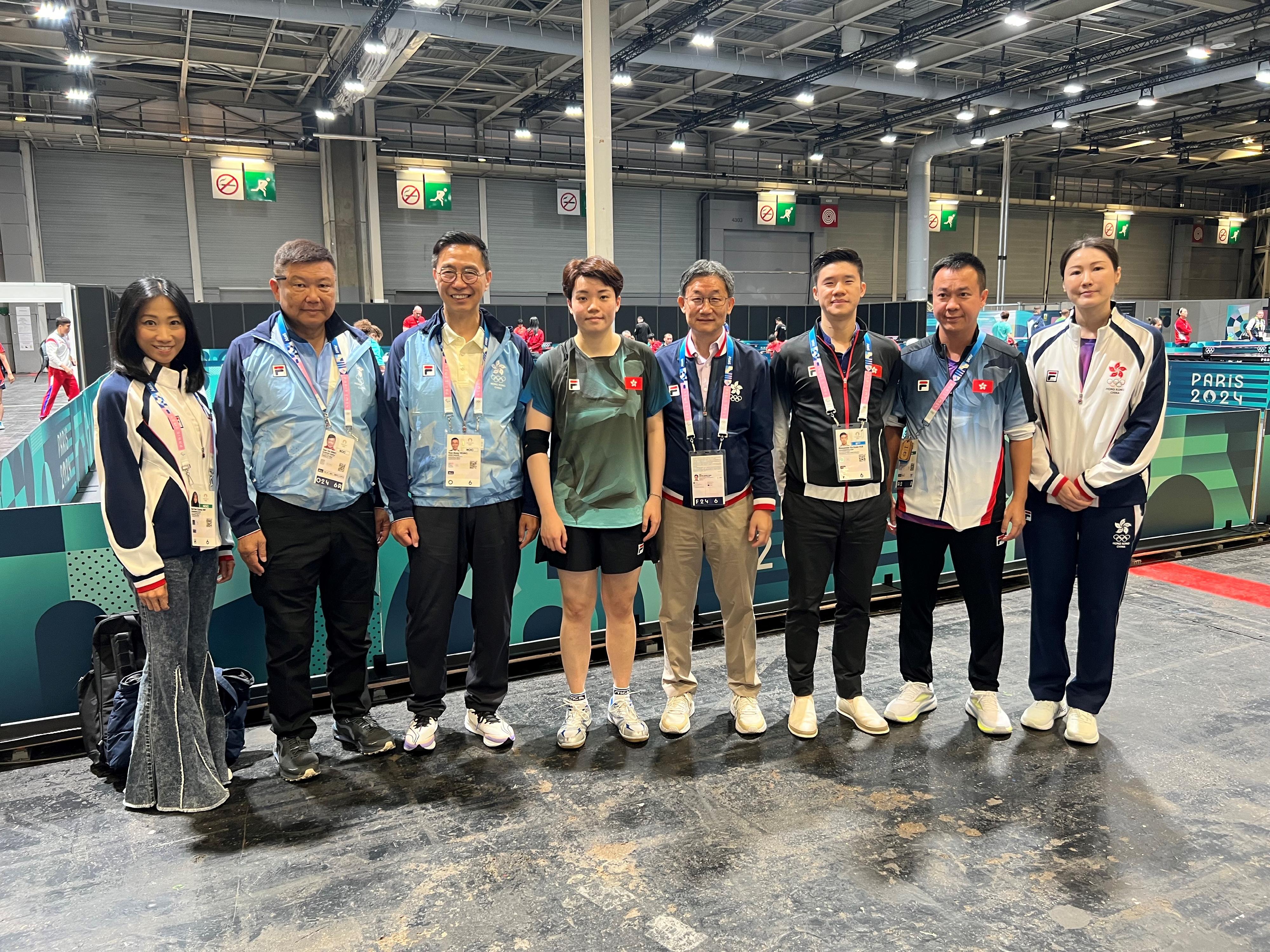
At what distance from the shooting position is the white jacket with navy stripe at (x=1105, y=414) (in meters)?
2.89

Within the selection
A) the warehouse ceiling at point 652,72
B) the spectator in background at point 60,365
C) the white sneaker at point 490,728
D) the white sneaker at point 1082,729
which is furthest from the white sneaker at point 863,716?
the spectator in background at point 60,365

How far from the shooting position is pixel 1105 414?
294 centimetres

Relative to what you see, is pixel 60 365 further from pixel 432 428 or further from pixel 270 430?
pixel 432 428

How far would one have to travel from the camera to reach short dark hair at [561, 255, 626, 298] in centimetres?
279

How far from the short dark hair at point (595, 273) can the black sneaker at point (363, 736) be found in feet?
5.45

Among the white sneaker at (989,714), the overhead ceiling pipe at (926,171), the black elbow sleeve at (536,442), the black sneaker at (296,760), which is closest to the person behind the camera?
the black sneaker at (296,760)

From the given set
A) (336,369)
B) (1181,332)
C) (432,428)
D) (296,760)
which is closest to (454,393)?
(432,428)

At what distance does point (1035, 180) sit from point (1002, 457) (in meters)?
26.1

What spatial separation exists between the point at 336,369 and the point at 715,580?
152 cm

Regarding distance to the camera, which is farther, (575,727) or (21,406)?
(21,406)

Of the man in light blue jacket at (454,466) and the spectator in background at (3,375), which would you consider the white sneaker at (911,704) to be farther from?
the spectator in background at (3,375)

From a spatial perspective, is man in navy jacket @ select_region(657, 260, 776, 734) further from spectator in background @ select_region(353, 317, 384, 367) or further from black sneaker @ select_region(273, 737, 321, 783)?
black sneaker @ select_region(273, 737, 321, 783)

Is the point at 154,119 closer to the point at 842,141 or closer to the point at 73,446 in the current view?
the point at 73,446

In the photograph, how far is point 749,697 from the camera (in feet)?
10.3
